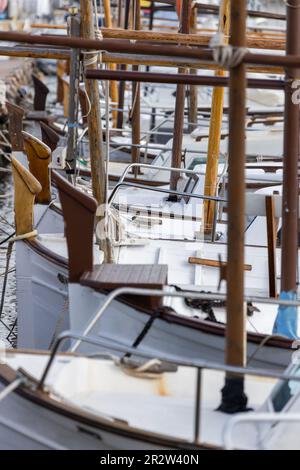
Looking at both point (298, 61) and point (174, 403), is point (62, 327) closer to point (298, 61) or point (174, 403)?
point (174, 403)

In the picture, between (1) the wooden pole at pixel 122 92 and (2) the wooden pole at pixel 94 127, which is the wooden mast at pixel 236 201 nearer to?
(2) the wooden pole at pixel 94 127

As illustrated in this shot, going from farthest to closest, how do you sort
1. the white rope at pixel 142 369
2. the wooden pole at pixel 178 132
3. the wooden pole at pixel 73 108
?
the wooden pole at pixel 178 132 → the wooden pole at pixel 73 108 → the white rope at pixel 142 369

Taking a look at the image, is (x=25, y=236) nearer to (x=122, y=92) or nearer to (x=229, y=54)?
(x=229, y=54)

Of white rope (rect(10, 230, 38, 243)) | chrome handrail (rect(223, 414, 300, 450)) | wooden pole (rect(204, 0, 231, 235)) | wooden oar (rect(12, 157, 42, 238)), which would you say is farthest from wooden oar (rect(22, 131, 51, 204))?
chrome handrail (rect(223, 414, 300, 450))

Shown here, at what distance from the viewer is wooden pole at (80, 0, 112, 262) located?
1011 centimetres

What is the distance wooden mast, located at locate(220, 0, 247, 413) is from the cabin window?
452 millimetres

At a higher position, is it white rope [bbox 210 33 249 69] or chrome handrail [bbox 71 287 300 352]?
white rope [bbox 210 33 249 69]

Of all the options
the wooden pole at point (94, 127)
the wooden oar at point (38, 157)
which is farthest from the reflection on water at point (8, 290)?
the wooden pole at point (94, 127)

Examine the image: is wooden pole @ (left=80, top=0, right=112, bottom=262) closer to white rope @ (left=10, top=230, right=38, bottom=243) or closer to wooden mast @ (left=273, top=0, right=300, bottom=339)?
white rope @ (left=10, top=230, right=38, bottom=243)

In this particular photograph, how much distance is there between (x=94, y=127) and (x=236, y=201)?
145 inches

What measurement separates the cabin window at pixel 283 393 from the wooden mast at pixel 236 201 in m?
0.45

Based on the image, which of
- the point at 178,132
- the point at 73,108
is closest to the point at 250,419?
the point at 73,108

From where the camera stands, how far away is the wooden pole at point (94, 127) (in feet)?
33.2

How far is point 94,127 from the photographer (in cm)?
1012
